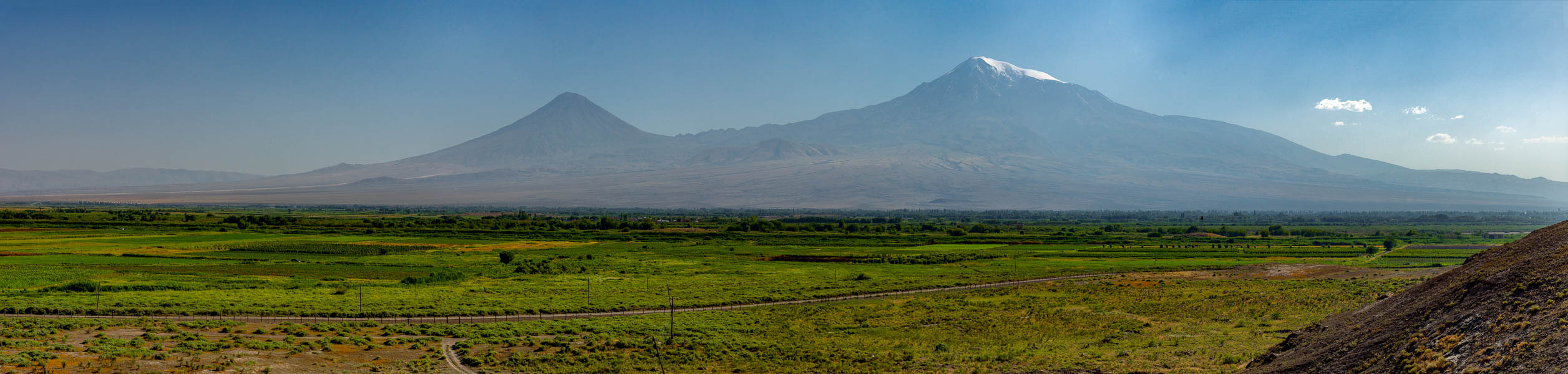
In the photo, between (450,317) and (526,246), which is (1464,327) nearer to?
(450,317)

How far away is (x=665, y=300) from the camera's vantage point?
39750 mm

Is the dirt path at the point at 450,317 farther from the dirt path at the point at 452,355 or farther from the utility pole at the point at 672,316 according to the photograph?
the dirt path at the point at 452,355

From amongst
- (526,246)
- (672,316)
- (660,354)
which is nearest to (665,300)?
(672,316)

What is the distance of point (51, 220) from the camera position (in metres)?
99.2

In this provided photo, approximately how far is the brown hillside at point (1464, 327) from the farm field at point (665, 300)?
135 inches

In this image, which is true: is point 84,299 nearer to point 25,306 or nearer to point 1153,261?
point 25,306

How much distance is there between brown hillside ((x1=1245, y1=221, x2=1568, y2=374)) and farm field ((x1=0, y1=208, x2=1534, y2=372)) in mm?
3426

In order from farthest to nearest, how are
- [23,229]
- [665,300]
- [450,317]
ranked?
[23,229]
[665,300]
[450,317]

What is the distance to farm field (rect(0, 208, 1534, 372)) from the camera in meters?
24.7

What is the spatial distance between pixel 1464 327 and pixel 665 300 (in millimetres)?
30929

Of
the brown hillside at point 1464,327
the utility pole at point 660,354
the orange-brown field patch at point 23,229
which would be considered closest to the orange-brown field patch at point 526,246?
the orange-brown field patch at point 23,229

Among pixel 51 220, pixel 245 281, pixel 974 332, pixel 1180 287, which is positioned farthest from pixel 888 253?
pixel 51 220

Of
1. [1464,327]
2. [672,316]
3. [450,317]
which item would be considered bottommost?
[450,317]

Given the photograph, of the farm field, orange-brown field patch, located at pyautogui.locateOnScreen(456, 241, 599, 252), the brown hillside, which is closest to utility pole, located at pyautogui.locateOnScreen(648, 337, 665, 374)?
the farm field
